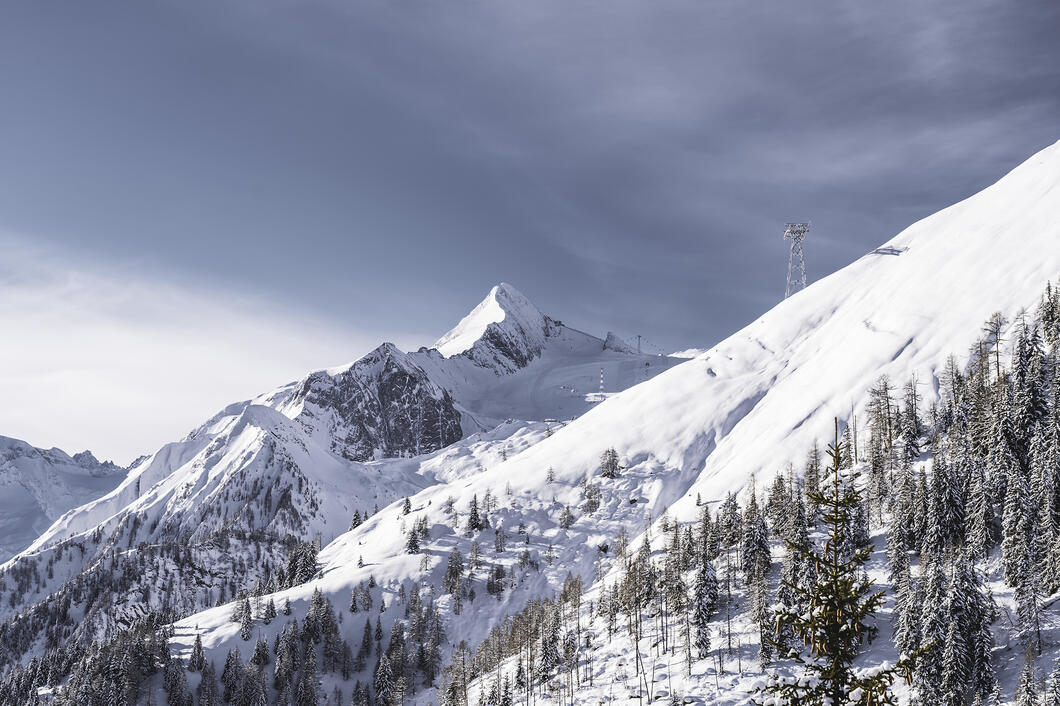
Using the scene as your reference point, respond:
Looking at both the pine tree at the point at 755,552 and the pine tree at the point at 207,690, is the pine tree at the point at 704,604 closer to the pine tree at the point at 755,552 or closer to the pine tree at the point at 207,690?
the pine tree at the point at 755,552

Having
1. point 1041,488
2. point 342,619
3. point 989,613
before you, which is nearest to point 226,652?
point 342,619

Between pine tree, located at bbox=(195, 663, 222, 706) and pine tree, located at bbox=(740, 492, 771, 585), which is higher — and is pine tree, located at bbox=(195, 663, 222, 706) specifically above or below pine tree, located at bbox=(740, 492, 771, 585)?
below

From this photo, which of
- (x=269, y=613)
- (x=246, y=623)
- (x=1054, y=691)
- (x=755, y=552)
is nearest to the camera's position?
(x=1054, y=691)

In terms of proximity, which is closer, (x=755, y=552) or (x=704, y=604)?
(x=704, y=604)

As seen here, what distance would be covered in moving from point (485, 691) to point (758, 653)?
6295 centimetres

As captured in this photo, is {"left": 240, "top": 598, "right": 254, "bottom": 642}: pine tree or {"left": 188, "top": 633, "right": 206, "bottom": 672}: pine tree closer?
{"left": 188, "top": 633, "right": 206, "bottom": 672}: pine tree

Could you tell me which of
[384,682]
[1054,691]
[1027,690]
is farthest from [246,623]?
[1054,691]

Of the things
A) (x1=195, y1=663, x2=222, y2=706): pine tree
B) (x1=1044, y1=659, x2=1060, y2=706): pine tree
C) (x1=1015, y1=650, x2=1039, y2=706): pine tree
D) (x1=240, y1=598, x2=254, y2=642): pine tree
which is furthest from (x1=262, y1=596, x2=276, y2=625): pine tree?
(x1=1044, y1=659, x2=1060, y2=706): pine tree

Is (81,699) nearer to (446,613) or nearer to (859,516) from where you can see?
(446,613)

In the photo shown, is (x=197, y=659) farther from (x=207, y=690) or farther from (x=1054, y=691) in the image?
(x=1054, y=691)

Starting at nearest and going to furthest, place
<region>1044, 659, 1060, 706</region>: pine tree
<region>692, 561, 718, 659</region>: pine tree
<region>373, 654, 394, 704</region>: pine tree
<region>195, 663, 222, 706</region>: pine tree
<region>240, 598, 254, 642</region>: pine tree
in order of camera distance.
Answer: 1. <region>1044, 659, 1060, 706</region>: pine tree
2. <region>692, 561, 718, 659</region>: pine tree
3. <region>373, 654, 394, 704</region>: pine tree
4. <region>195, 663, 222, 706</region>: pine tree
5. <region>240, 598, 254, 642</region>: pine tree

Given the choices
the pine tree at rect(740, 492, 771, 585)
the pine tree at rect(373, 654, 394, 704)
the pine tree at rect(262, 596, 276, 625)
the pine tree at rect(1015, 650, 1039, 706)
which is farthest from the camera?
the pine tree at rect(262, 596, 276, 625)

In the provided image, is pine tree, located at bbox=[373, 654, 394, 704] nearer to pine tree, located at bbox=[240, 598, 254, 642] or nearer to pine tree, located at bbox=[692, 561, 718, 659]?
pine tree, located at bbox=[240, 598, 254, 642]

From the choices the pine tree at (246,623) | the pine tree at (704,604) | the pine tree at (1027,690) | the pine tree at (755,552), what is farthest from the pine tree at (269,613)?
the pine tree at (1027,690)
